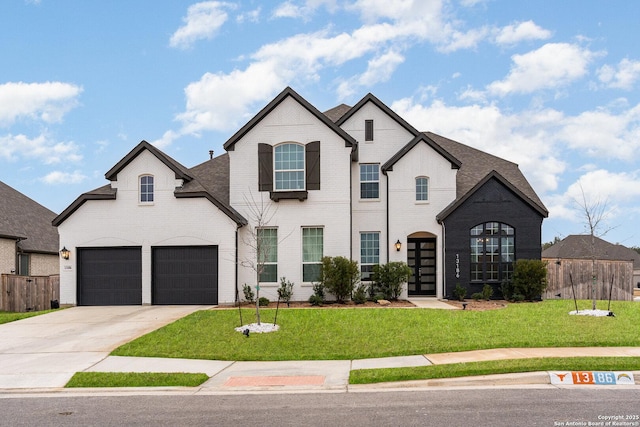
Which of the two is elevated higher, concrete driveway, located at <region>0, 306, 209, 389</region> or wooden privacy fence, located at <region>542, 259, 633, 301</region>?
wooden privacy fence, located at <region>542, 259, 633, 301</region>

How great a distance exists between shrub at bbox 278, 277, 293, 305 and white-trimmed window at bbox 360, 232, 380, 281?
309 centimetres

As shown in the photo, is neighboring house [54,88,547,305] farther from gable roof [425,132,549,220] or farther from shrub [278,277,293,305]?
shrub [278,277,293,305]

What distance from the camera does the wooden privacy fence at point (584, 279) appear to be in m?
22.9

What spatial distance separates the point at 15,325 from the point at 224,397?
11.0 meters

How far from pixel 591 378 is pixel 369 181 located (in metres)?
14.1

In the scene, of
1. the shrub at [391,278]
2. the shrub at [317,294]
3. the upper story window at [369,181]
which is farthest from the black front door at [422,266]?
the shrub at [317,294]

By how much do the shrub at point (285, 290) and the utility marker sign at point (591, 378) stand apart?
1221 centimetres

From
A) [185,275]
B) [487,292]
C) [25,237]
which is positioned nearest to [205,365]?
[185,275]

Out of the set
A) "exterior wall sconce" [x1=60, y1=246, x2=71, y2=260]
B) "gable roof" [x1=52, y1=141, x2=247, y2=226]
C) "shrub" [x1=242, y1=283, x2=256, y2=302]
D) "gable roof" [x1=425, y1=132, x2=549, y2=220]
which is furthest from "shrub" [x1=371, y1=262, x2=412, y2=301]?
"exterior wall sconce" [x1=60, y1=246, x2=71, y2=260]

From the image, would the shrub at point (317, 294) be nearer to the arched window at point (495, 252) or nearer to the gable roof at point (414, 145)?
the gable roof at point (414, 145)

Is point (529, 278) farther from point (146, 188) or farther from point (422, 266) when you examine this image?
point (146, 188)

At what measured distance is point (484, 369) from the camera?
31.2ft

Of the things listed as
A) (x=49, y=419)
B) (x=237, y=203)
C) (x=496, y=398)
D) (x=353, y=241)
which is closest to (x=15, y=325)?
(x=237, y=203)

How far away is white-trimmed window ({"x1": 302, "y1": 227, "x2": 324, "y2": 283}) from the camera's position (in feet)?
68.2
